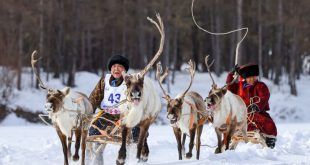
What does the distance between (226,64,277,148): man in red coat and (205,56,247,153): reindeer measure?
677 mm

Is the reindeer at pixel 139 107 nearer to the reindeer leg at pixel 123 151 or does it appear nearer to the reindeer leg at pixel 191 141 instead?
the reindeer leg at pixel 123 151

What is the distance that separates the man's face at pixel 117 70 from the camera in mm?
9375

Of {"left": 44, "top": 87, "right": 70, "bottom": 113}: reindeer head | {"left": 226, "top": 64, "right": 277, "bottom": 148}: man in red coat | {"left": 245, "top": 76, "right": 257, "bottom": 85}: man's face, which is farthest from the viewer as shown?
{"left": 245, "top": 76, "right": 257, "bottom": 85}: man's face

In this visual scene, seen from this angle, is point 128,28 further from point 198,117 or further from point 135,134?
point 135,134

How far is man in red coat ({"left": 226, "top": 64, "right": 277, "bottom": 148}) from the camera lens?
10617 mm

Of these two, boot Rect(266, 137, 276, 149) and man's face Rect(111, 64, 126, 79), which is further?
boot Rect(266, 137, 276, 149)

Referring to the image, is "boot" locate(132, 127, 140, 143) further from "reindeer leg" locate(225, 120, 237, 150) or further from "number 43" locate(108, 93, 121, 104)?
"reindeer leg" locate(225, 120, 237, 150)

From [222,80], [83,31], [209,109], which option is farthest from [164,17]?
[209,109]

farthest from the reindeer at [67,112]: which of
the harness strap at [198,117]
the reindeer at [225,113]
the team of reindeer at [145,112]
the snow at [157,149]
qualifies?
the reindeer at [225,113]

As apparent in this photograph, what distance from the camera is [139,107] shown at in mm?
8516

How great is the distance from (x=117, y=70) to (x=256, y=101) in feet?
8.77

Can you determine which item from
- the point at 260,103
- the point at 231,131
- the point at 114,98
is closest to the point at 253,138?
the point at 260,103

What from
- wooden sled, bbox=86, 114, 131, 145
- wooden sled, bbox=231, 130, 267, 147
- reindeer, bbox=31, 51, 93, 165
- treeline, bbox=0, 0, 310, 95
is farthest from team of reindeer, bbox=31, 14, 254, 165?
treeline, bbox=0, 0, 310, 95

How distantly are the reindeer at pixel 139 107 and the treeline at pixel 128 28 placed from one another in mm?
21804
